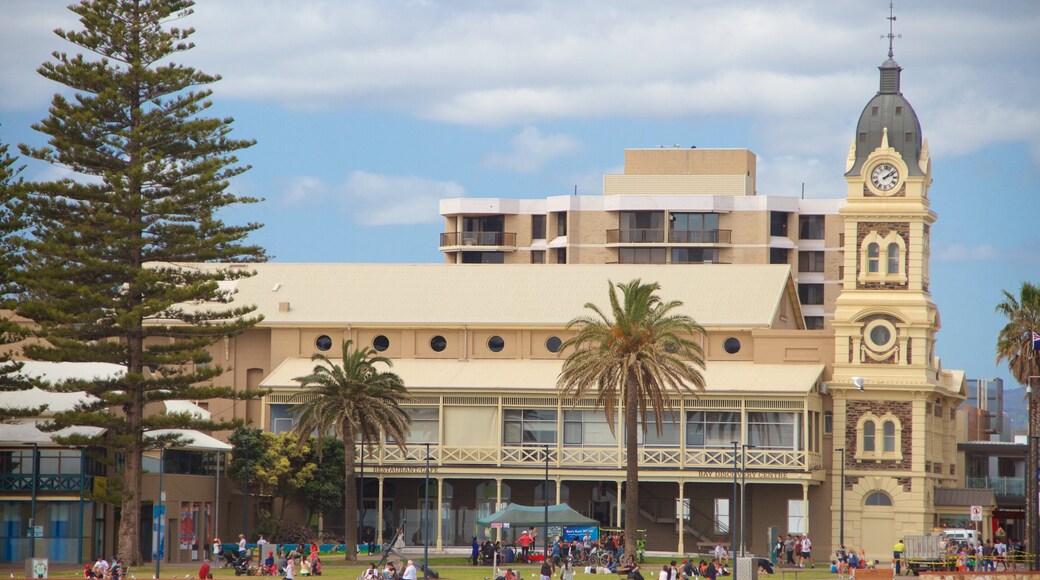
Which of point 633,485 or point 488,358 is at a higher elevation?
point 488,358

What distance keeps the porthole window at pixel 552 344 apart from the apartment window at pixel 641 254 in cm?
2634

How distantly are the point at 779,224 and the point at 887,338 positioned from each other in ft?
98.8

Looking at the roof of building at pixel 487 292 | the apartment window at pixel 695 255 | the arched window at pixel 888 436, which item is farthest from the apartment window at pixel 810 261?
the arched window at pixel 888 436

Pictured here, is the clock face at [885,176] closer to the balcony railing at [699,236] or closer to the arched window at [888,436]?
the arched window at [888,436]

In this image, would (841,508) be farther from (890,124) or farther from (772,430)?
(890,124)

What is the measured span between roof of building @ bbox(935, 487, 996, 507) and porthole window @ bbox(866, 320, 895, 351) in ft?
20.7

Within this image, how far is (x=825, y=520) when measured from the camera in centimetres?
6800

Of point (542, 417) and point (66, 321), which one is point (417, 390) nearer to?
point (542, 417)

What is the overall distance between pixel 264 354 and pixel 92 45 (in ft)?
66.9

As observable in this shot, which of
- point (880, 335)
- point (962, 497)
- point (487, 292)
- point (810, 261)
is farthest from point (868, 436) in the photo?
point (810, 261)

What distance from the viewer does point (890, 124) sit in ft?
228

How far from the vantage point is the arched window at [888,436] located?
67.6m

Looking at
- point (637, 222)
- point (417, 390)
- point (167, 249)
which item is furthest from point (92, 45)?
point (637, 222)

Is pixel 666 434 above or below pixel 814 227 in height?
below
